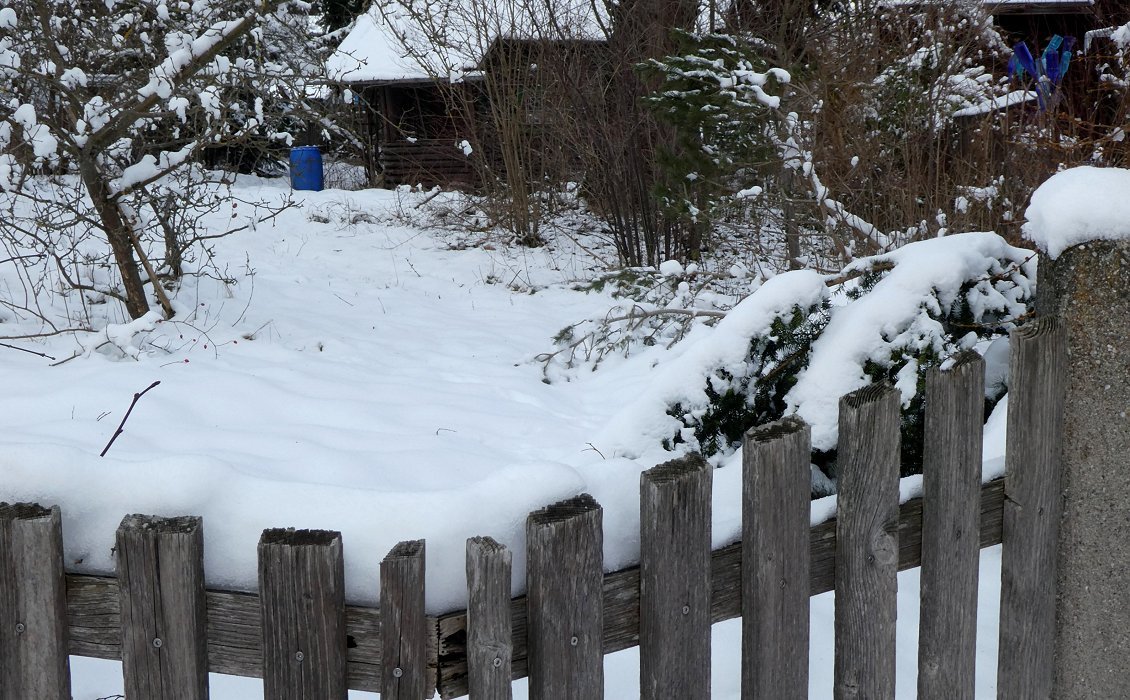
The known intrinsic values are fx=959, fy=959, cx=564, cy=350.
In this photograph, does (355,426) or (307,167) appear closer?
(355,426)

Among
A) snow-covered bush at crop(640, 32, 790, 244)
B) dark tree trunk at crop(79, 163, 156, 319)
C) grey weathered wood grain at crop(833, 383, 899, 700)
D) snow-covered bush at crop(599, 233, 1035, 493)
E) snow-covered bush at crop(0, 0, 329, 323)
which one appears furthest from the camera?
snow-covered bush at crop(640, 32, 790, 244)

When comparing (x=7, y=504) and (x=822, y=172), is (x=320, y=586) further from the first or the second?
(x=822, y=172)

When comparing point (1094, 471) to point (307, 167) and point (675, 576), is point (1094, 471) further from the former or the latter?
point (307, 167)

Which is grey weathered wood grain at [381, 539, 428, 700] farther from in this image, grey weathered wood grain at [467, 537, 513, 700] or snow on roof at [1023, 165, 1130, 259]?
snow on roof at [1023, 165, 1130, 259]

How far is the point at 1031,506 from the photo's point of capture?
1902 mm

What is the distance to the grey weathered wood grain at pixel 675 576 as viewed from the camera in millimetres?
1450

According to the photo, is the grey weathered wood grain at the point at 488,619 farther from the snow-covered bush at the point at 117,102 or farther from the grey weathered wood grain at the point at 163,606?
the snow-covered bush at the point at 117,102

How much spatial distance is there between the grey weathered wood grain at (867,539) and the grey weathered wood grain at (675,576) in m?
0.31

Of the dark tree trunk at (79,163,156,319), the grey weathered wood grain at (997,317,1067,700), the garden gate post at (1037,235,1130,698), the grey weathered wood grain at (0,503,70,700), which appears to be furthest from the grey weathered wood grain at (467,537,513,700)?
the dark tree trunk at (79,163,156,319)

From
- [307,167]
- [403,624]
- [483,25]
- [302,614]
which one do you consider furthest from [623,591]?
[307,167]

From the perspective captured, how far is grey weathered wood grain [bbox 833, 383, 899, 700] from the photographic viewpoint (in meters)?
1.66

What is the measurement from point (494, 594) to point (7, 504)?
27.8 inches

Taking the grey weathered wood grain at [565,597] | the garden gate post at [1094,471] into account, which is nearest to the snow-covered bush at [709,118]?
the garden gate post at [1094,471]

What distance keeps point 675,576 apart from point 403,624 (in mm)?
424
